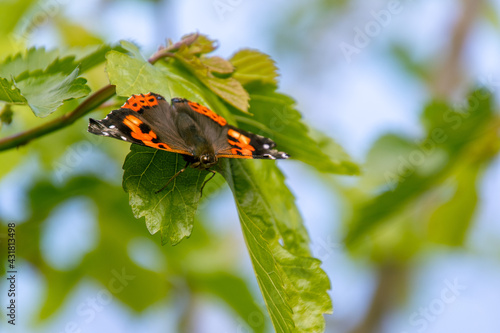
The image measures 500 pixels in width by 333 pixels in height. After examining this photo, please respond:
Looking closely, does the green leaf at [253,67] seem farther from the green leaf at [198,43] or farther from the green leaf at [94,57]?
the green leaf at [94,57]

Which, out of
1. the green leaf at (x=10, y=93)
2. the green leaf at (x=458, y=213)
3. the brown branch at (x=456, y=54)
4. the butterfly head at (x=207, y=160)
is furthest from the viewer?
the brown branch at (x=456, y=54)

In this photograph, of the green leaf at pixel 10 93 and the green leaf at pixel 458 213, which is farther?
the green leaf at pixel 458 213

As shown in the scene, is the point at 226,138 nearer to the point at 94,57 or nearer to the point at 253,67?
the point at 253,67

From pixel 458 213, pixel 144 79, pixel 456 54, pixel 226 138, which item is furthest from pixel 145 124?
pixel 456 54

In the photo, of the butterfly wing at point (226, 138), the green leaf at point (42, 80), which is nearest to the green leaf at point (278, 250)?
the butterfly wing at point (226, 138)

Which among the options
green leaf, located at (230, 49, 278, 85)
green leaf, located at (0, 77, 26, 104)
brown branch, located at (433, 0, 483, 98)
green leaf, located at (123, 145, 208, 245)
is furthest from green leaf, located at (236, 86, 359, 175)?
brown branch, located at (433, 0, 483, 98)

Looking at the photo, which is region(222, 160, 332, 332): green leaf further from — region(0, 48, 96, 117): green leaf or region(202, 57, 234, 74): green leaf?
region(0, 48, 96, 117): green leaf
